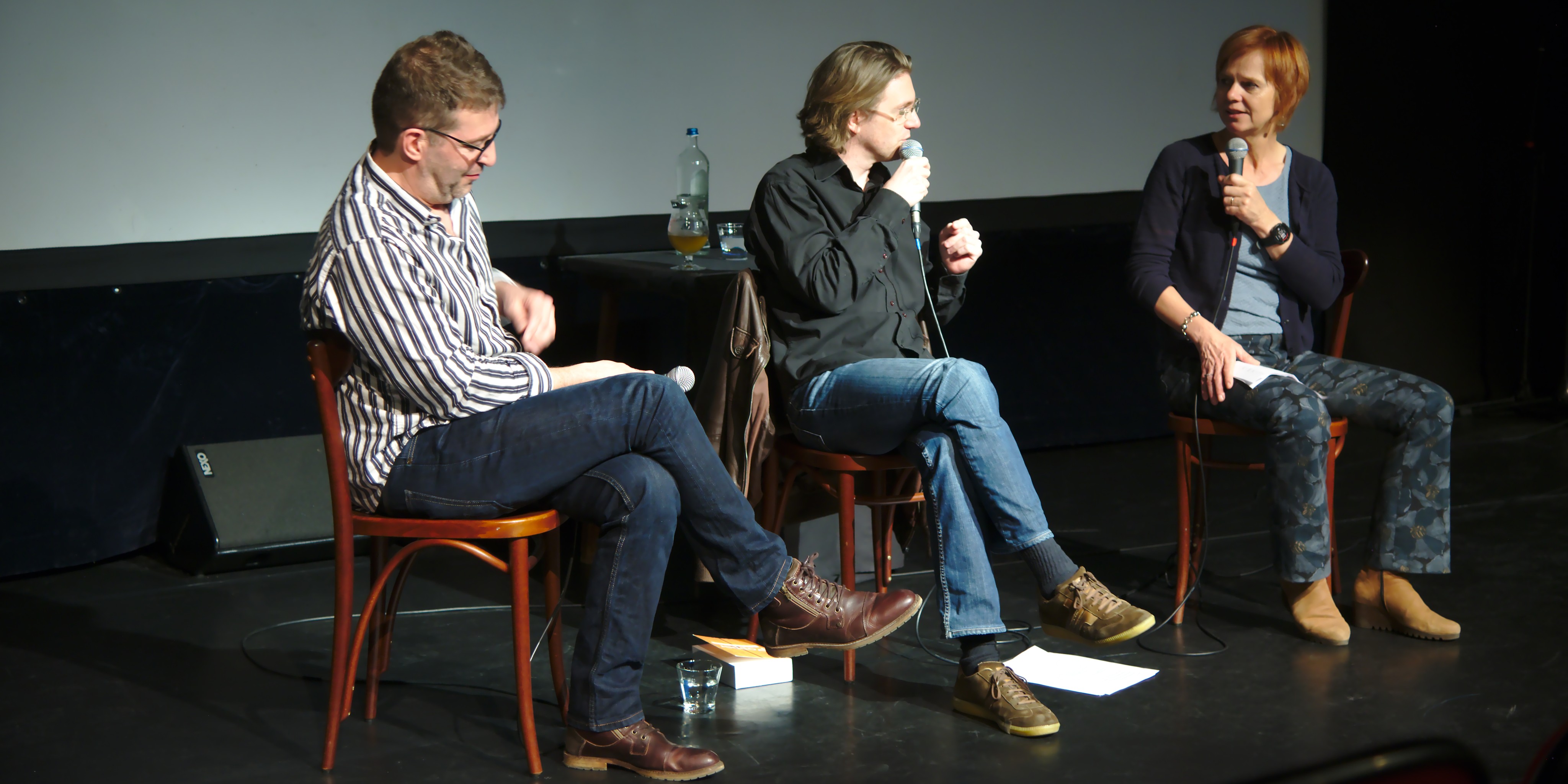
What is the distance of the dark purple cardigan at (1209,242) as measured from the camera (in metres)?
2.88

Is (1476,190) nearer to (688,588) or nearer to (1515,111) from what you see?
(1515,111)

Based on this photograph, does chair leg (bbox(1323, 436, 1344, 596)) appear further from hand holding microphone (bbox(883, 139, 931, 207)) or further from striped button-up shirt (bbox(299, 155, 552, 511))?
striped button-up shirt (bbox(299, 155, 552, 511))

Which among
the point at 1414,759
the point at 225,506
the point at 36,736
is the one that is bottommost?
the point at 36,736

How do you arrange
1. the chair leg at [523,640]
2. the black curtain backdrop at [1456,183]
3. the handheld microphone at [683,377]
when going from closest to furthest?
the chair leg at [523,640], the handheld microphone at [683,377], the black curtain backdrop at [1456,183]

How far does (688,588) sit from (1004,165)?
7.54 feet

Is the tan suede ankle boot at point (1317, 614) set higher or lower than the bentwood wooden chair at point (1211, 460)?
lower

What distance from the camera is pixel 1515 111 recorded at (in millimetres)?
→ 5207

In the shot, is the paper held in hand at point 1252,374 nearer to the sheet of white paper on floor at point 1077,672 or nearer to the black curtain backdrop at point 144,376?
the sheet of white paper on floor at point 1077,672

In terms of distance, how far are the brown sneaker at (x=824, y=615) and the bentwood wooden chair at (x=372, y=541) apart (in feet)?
1.26

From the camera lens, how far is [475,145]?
210 centimetres

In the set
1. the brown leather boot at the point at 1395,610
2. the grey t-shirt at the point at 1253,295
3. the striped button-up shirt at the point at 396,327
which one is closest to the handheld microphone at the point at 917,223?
the grey t-shirt at the point at 1253,295

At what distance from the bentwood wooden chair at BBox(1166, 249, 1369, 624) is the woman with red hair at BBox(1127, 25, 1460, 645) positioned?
3 cm

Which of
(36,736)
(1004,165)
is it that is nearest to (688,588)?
(36,736)

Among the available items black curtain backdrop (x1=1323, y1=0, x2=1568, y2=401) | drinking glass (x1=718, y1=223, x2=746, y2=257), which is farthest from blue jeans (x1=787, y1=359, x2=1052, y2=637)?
black curtain backdrop (x1=1323, y1=0, x2=1568, y2=401)
